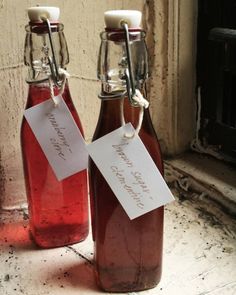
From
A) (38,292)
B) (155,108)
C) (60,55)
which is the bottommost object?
(38,292)

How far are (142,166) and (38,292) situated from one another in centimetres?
18

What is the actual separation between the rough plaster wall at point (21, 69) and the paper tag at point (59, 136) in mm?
106

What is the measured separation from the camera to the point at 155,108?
2.51ft

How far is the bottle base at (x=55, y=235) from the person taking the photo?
62 centimetres

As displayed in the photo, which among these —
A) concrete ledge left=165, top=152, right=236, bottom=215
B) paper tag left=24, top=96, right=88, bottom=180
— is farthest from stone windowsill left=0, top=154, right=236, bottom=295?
paper tag left=24, top=96, right=88, bottom=180

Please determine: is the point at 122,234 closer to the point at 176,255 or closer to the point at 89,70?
the point at 176,255

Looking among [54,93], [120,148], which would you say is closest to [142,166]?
[120,148]

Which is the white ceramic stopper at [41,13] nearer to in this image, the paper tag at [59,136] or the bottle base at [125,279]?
the paper tag at [59,136]

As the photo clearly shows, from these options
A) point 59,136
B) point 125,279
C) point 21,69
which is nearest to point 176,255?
point 125,279

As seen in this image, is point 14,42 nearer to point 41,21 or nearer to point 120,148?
point 41,21

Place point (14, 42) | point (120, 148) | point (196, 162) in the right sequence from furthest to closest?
1. point (196, 162)
2. point (14, 42)
3. point (120, 148)

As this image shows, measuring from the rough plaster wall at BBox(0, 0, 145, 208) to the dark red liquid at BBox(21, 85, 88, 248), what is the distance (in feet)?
0.26

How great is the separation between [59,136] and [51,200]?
92 mm

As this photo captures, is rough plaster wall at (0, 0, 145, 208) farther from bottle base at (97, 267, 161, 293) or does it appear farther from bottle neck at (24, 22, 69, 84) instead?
bottle base at (97, 267, 161, 293)
